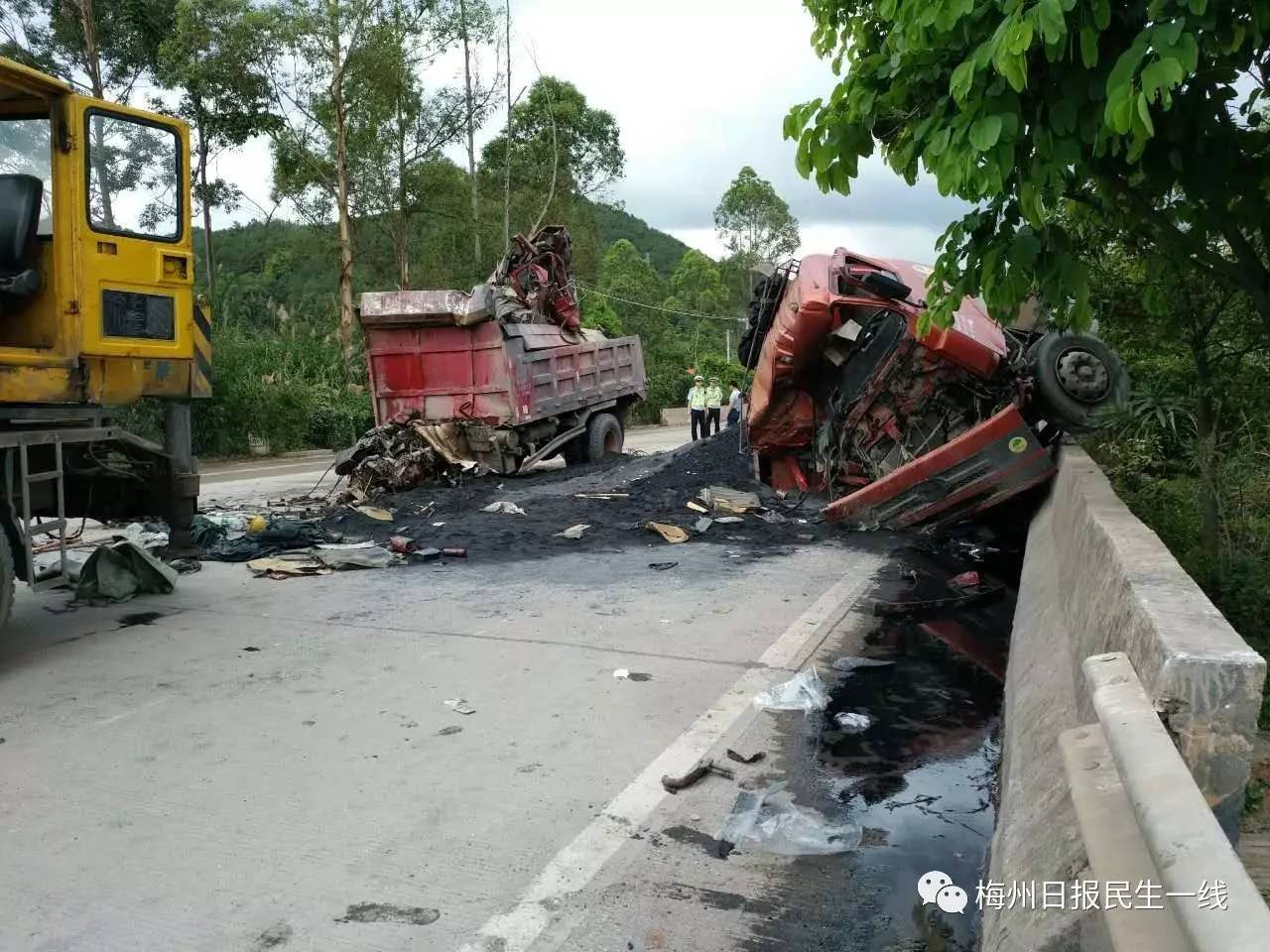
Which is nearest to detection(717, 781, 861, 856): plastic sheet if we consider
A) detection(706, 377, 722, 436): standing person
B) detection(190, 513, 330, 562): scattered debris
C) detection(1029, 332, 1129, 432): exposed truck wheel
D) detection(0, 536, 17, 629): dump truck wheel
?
detection(0, 536, 17, 629): dump truck wheel

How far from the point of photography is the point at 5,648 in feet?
18.2

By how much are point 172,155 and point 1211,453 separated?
6.70 metres

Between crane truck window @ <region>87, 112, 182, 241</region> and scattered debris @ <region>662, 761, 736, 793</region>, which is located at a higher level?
crane truck window @ <region>87, 112, 182, 241</region>

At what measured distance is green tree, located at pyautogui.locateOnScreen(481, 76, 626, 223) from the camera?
35.4 metres

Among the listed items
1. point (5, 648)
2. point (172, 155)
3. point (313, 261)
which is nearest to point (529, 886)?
point (5, 648)

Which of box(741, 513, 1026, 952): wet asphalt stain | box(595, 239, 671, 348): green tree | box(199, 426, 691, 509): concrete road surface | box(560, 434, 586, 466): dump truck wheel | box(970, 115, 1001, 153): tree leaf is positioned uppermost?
box(595, 239, 671, 348): green tree

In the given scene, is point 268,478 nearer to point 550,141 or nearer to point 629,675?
point 629,675

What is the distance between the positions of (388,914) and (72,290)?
419 centimetres

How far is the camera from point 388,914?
2.75 meters

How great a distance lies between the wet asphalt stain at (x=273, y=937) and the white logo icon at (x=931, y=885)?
1.82 m

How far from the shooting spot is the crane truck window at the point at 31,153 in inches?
214

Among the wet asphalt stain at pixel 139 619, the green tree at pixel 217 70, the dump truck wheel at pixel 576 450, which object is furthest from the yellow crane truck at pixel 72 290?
the green tree at pixel 217 70

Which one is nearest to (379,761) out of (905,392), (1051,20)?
(1051,20)

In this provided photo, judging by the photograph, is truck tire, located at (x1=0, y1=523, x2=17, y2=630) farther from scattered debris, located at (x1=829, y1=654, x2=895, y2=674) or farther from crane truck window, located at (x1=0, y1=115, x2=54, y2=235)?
scattered debris, located at (x1=829, y1=654, x2=895, y2=674)
